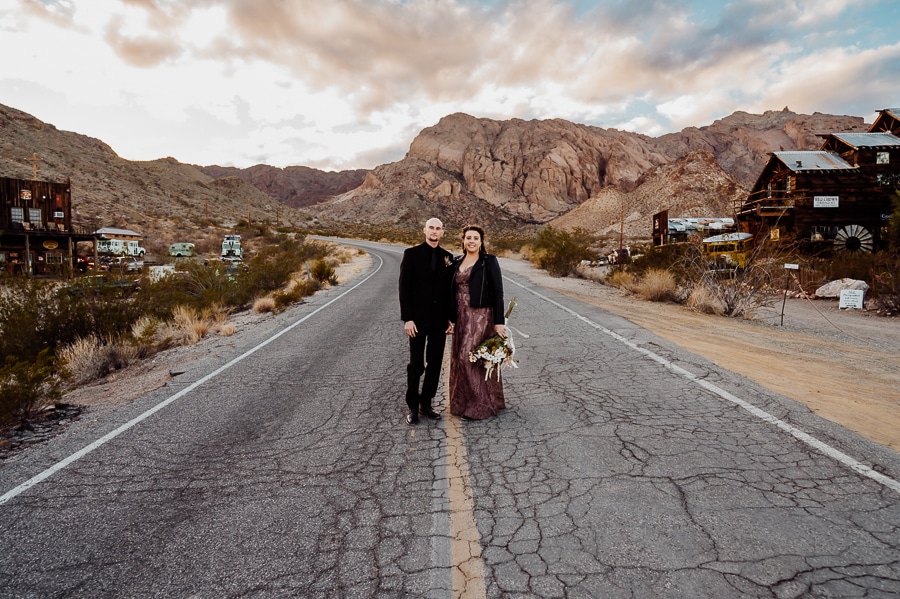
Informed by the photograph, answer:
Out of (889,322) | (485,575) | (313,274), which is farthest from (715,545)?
(313,274)

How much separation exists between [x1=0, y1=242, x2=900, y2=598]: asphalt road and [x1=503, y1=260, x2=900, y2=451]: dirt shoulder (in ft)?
1.76

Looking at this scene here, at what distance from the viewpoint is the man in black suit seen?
438 cm

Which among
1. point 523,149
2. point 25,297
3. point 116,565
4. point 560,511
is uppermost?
point 523,149

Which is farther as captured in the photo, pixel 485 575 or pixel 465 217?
pixel 465 217

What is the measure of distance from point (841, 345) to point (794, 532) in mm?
7804

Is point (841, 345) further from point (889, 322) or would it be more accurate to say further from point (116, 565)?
point (116, 565)

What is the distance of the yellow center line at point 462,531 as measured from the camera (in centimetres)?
228

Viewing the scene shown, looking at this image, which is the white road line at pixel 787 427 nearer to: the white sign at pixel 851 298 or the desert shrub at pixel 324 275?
the white sign at pixel 851 298

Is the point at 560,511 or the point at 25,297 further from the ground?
the point at 25,297

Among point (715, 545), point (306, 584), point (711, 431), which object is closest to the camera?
point (306, 584)

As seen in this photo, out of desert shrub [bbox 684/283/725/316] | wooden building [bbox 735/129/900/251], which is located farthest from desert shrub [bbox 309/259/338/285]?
wooden building [bbox 735/129/900/251]

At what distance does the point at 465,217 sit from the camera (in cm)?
11581

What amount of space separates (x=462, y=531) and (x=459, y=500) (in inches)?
13.8

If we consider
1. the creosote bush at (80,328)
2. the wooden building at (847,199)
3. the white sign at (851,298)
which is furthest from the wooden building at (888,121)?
the creosote bush at (80,328)
